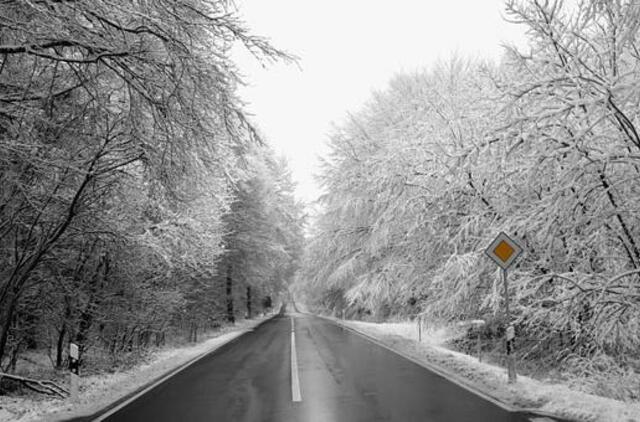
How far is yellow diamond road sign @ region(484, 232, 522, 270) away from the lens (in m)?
9.34

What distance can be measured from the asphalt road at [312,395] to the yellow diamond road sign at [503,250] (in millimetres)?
2393

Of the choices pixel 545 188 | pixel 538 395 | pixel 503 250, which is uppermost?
pixel 545 188

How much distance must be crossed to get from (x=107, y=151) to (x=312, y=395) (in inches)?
205

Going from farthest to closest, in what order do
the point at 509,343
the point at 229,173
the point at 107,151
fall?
the point at 229,173, the point at 509,343, the point at 107,151

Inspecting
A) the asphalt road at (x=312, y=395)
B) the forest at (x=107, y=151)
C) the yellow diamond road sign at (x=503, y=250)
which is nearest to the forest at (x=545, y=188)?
the yellow diamond road sign at (x=503, y=250)

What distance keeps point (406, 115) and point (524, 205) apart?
13.3 meters

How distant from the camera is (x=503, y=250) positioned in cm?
939

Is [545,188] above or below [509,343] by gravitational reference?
above

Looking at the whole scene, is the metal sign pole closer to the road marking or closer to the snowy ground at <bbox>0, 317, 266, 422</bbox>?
the road marking

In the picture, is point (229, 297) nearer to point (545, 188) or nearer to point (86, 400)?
point (86, 400)

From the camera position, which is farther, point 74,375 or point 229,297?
point 229,297

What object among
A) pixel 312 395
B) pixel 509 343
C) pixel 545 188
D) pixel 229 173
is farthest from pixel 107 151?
pixel 545 188

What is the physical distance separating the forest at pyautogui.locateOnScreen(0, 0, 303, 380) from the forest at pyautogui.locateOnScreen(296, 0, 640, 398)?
411cm

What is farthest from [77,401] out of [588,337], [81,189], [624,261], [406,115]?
[406,115]
